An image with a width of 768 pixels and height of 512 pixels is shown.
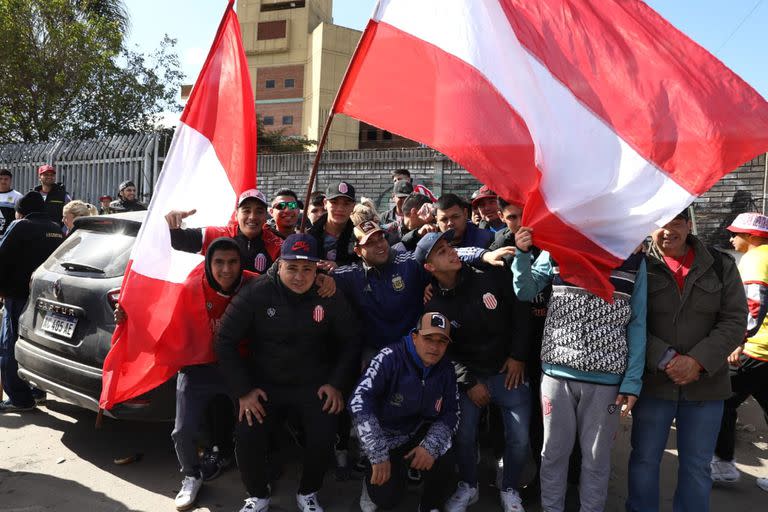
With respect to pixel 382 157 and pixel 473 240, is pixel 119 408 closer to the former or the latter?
pixel 473 240

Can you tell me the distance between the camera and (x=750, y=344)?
4.23 meters

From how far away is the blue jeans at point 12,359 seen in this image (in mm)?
5090

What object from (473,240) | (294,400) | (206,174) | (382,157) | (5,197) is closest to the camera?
(294,400)

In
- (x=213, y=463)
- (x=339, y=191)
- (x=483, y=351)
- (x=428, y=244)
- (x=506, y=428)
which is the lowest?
(x=213, y=463)

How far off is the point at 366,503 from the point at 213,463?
3.84 ft

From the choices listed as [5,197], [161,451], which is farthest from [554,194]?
[5,197]

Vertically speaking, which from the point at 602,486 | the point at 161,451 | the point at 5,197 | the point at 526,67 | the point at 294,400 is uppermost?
the point at 526,67

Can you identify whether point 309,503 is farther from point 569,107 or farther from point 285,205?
point 569,107

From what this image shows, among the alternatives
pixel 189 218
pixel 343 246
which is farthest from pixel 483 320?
pixel 189 218

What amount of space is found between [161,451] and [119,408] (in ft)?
2.59

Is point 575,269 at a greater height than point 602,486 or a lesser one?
greater

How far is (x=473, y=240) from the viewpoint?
14.7 ft

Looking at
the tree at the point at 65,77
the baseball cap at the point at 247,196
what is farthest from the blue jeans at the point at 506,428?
the tree at the point at 65,77

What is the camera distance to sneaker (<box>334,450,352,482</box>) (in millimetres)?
4184
